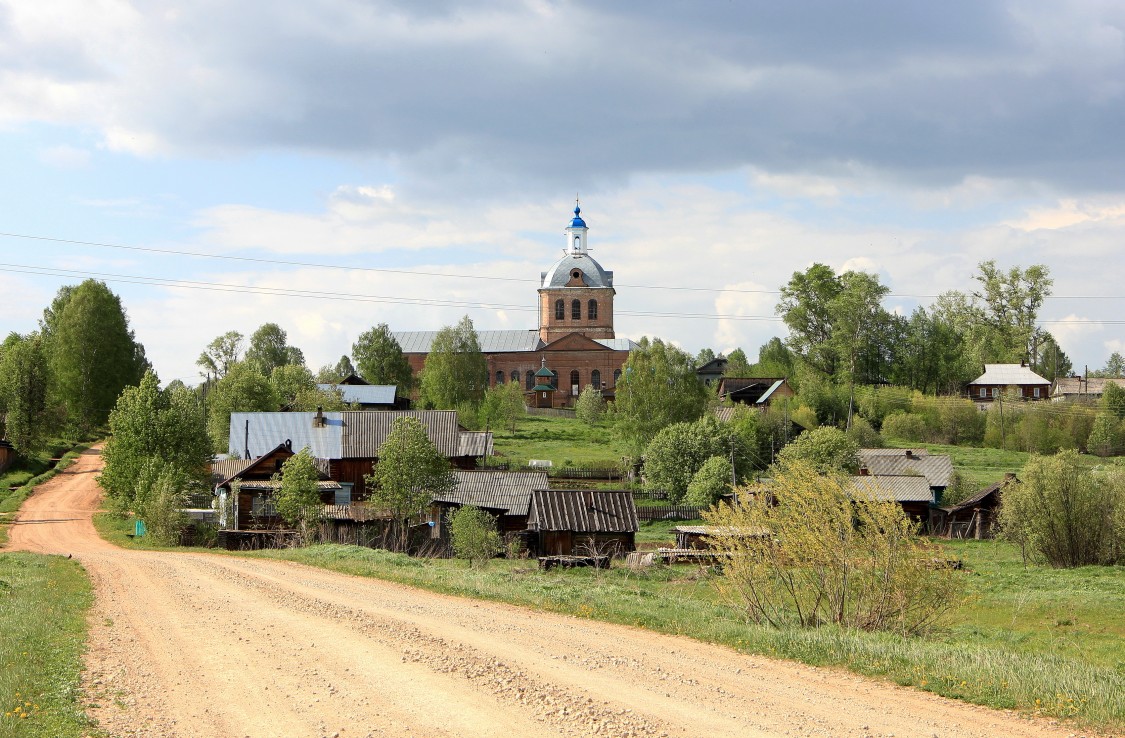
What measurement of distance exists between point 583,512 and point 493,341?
65.3 metres

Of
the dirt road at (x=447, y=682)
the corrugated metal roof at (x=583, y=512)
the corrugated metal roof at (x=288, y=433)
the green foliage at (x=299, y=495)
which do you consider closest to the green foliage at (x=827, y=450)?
the corrugated metal roof at (x=583, y=512)

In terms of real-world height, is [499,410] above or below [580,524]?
above

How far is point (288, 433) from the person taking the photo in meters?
52.7

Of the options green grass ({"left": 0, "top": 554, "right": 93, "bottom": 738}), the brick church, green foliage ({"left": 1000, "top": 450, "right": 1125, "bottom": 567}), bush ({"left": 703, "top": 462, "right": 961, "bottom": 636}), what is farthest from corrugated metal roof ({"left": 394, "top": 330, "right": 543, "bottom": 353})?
bush ({"left": 703, "top": 462, "right": 961, "bottom": 636})

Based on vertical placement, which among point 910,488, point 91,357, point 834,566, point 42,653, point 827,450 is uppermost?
point 91,357

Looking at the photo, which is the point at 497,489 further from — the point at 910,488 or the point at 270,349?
the point at 270,349

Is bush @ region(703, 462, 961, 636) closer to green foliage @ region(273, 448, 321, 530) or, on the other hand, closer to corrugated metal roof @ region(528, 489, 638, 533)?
corrugated metal roof @ region(528, 489, 638, 533)

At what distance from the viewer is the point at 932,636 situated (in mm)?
16359

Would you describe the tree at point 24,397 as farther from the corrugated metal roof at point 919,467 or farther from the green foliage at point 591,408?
the corrugated metal roof at point 919,467

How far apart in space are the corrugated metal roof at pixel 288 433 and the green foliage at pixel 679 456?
16330 mm

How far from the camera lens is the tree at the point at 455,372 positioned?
266 feet

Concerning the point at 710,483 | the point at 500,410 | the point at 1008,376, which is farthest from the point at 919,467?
the point at 1008,376

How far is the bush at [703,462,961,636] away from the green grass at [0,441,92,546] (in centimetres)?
3059

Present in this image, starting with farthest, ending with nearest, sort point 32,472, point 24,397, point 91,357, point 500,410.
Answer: point 500,410
point 91,357
point 24,397
point 32,472
